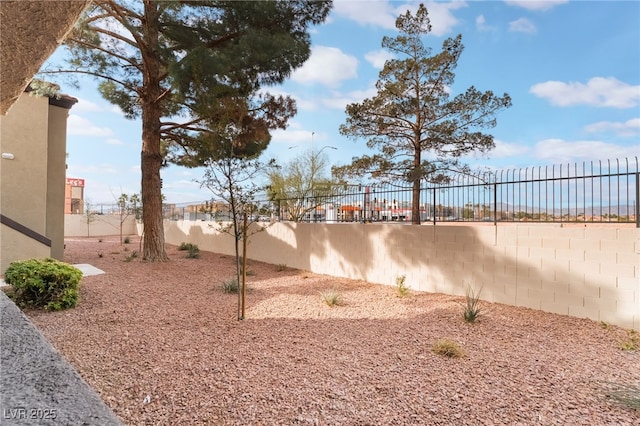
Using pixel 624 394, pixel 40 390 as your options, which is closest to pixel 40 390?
pixel 40 390

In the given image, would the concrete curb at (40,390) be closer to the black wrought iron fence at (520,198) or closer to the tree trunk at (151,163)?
the black wrought iron fence at (520,198)

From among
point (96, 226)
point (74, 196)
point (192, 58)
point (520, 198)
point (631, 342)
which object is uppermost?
point (192, 58)

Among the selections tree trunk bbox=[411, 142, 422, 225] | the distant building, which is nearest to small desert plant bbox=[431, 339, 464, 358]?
tree trunk bbox=[411, 142, 422, 225]

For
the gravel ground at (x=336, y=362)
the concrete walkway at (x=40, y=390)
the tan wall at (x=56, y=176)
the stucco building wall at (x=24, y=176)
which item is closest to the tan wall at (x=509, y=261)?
the gravel ground at (x=336, y=362)

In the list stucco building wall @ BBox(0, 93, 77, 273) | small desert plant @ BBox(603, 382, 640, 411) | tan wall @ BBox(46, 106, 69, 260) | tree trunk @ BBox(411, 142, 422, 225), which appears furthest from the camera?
tan wall @ BBox(46, 106, 69, 260)

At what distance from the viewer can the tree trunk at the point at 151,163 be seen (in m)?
9.53

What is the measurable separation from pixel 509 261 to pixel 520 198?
1158mm

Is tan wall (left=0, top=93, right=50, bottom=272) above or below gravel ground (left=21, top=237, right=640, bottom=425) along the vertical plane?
above

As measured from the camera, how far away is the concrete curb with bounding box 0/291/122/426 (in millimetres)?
1197

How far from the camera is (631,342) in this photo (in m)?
4.11

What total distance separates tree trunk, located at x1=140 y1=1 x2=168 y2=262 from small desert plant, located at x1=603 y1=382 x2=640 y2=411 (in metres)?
10.0

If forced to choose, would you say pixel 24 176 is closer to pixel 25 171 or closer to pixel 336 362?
pixel 25 171

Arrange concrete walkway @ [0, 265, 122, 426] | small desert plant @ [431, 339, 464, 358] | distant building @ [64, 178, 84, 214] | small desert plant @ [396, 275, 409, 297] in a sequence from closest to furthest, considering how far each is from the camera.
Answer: concrete walkway @ [0, 265, 122, 426] < small desert plant @ [431, 339, 464, 358] < small desert plant @ [396, 275, 409, 297] < distant building @ [64, 178, 84, 214]

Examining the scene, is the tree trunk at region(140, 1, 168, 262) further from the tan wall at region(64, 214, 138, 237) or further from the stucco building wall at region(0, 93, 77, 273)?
the tan wall at region(64, 214, 138, 237)
